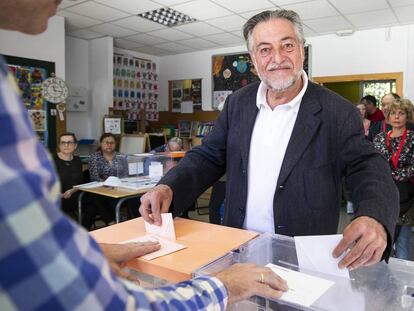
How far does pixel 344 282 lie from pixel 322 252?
8 cm

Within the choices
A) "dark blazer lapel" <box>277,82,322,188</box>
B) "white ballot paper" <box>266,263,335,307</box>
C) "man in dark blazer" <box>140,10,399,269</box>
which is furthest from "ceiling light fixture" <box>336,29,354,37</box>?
"white ballot paper" <box>266,263,335,307</box>

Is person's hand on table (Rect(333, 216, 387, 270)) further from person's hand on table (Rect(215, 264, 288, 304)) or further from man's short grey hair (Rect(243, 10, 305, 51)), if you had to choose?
man's short grey hair (Rect(243, 10, 305, 51))

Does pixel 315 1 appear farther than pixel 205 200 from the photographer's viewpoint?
No

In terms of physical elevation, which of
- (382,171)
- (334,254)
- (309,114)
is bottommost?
(334,254)

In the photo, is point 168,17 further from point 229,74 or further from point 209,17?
point 229,74

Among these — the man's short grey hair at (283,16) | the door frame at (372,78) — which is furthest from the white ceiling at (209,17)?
the man's short grey hair at (283,16)

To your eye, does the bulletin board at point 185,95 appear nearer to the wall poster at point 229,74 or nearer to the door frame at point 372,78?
the wall poster at point 229,74

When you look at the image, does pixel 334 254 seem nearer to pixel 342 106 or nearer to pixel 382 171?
pixel 382 171

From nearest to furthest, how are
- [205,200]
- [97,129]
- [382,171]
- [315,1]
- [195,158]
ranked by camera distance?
[382,171] < [195,158] < [315,1] < [205,200] < [97,129]

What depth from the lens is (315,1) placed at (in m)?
4.68

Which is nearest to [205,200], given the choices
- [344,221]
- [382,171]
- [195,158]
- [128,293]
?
[344,221]

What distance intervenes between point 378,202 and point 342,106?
0.47 meters

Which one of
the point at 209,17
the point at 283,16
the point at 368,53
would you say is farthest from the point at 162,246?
the point at 368,53

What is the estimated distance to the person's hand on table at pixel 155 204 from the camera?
3.85 feet
